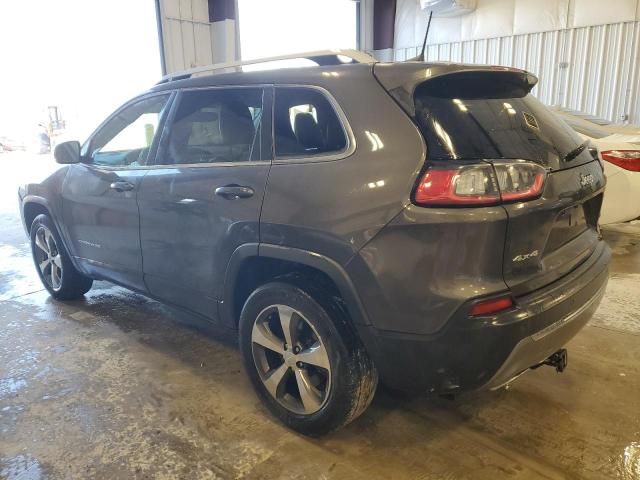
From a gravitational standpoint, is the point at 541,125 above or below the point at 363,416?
above

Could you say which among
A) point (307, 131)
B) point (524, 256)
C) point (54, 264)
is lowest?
point (54, 264)

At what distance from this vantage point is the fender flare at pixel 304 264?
6.29ft

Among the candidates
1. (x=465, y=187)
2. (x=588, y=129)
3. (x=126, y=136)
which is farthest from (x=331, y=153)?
(x=588, y=129)

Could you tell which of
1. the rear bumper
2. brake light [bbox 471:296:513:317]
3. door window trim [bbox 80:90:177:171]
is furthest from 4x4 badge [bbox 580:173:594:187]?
door window trim [bbox 80:90:177:171]

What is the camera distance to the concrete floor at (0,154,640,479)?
2.10 metres

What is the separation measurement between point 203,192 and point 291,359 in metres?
0.91

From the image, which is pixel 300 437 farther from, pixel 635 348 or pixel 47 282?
pixel 47 282

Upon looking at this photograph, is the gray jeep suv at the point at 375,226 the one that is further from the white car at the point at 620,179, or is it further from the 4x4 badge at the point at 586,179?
the white car at the point at 620,179

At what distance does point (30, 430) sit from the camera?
2.41 m

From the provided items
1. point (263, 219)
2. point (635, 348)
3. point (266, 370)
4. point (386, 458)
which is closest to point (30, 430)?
point (266, 370)

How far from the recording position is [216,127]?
2629 mm

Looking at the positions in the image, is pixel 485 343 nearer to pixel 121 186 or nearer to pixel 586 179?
A: pixel 586 179

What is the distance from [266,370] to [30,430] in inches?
45.9

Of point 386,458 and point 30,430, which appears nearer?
point 386,458
